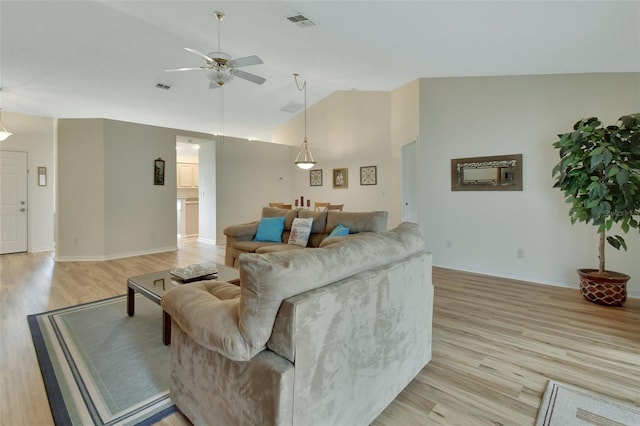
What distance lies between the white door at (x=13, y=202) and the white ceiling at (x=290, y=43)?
100 cm

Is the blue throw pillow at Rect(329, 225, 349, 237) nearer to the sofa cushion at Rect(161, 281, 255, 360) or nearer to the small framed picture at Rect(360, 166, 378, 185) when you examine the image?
the sofa cushion at Rect(161, 281, 255, 360)

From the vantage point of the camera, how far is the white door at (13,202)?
6016mm

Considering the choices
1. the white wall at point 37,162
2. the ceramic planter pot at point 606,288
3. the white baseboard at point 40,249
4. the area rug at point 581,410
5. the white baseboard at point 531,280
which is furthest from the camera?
the white baseboard at point 40,249

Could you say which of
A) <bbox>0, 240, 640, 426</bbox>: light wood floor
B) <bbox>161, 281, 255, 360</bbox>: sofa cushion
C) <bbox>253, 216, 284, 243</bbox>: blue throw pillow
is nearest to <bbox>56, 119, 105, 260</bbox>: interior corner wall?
<bbox>0, 240, 640, 426</bbox>: light wood floor

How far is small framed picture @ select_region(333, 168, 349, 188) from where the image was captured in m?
7.46

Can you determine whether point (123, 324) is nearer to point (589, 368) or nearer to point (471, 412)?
point (471, 412)

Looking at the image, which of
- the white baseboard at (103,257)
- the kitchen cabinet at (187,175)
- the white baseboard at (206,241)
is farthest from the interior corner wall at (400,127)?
the kitchen cabinet at (187,175)

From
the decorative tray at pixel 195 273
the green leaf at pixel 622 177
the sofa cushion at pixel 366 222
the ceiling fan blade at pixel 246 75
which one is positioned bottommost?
the decorative tray at pixel 195 273

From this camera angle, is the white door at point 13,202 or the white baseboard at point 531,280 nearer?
the white baseboard at point 531,280

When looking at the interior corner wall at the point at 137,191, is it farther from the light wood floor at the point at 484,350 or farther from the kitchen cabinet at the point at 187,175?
the kitchen cabinet at the point at 187,175

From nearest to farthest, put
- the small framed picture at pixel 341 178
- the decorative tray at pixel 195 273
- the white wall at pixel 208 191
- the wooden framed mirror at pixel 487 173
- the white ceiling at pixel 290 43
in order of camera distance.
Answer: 1. the decorative tray at pixel 195 273
2. the white ceiling at pixel 290 43
3. the wooden framed mirror at pixel 487 173
4. the white wall at pixel 208 191
5. the small framed picture at pixel 341 178

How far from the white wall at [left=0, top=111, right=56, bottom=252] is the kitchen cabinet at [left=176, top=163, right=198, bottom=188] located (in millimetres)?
2937

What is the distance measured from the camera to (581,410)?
5.62 ft

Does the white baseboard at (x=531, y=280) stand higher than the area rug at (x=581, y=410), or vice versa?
the white baseboard at (x=531, y=280)
